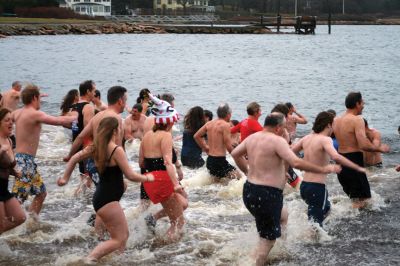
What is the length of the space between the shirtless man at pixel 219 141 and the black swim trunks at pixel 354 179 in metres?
2.17

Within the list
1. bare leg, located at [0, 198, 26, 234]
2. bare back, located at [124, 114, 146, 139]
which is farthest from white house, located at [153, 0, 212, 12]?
bare leg, located at [0, 198, 26, 234]

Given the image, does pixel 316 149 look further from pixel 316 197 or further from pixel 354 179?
pixel 354 179

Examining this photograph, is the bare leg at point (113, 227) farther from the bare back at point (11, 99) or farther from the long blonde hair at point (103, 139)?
the bare back at point (11, 99)

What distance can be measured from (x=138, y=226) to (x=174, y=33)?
359ft

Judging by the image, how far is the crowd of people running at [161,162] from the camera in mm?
7801

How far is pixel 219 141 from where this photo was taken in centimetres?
1226

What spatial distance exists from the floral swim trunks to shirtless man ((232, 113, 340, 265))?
3310 millimetres

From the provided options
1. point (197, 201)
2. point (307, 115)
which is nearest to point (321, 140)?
point (197, 201)

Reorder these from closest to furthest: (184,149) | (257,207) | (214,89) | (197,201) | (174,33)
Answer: (257,207), (197,201), (184,149), (214,89), (174,33)

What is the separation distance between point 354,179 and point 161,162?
3518mm

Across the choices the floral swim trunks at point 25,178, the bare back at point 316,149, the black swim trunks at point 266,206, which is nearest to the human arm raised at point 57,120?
the floral swim trunks at point 25,178

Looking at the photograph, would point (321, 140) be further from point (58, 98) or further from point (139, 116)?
point (58, 98)

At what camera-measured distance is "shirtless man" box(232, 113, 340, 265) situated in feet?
25.6

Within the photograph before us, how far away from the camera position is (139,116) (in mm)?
15117
